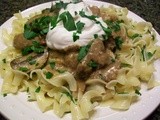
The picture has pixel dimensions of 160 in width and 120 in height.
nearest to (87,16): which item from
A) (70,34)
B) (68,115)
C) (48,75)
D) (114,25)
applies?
(70,34)

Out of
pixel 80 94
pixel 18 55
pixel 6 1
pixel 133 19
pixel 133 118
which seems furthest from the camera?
pixel 6 1

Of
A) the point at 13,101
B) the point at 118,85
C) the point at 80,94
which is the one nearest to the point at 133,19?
the point at 118,85

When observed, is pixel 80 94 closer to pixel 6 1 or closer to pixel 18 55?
pixel 18 55

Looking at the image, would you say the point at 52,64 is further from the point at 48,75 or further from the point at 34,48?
the point at 34,48

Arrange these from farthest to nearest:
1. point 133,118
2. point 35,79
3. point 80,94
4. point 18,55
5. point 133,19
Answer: point 133,19
point 18,55
point 35,79
point 80,94
point 133,118

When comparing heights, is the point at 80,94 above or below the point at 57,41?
below

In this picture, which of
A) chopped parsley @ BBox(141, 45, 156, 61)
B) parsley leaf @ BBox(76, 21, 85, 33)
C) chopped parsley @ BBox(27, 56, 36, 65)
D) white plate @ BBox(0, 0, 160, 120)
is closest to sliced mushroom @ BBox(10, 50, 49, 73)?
chopped parsley @ BBox(27, 56, 36, 65)

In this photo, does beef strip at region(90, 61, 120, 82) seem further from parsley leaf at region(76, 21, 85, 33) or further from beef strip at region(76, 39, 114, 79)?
parsley leaf at region(76, 21, 85, 33)
